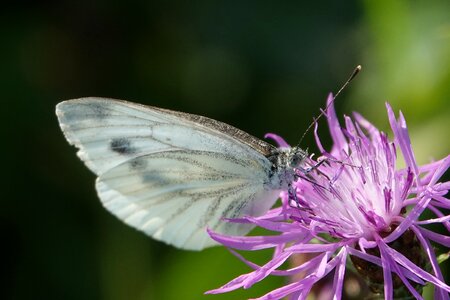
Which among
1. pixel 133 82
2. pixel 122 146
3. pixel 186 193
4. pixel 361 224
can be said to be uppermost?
pixel 133 82

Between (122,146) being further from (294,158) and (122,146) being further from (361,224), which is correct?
(361,224)

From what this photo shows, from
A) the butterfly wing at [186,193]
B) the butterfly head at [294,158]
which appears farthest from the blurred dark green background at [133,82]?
the butterfly head at [294,158]

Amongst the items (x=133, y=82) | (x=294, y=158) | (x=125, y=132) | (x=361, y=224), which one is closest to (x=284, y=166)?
Result: (x=294, y=158)

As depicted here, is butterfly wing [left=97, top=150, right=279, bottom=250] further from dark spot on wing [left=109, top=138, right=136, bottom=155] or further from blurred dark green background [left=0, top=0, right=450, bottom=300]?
blurred dark green background [left=0, top=0, right=450, bottom=300]

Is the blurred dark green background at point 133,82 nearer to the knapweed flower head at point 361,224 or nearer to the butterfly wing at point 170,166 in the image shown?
the butterfly wing at point 170,166

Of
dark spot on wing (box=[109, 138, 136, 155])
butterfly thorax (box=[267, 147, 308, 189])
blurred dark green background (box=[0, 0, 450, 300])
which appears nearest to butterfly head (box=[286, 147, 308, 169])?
butterfly thorax (box=[267, 147, 308, 189])
